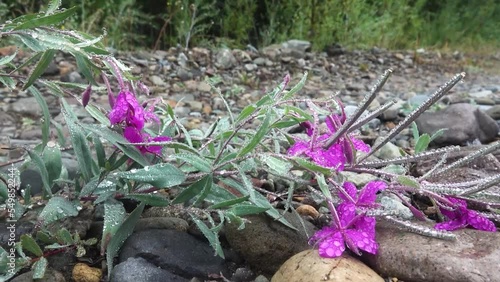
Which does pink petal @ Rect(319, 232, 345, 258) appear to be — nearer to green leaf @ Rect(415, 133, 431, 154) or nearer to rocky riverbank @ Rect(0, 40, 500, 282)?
rocky riverbank @ Rect(0, 40, 500, 282)

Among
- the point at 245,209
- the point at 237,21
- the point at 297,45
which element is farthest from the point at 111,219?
the point at 237,21

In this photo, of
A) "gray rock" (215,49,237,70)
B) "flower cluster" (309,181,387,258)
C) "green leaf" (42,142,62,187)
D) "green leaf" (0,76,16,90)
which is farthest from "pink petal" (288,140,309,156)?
"gray rock" (215,49,237,70)

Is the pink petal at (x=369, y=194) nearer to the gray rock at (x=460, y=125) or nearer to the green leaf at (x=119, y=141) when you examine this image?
the green leaf at (x=119, y=141)

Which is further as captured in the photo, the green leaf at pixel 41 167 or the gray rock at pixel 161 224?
the gray rock at pixel 161 224

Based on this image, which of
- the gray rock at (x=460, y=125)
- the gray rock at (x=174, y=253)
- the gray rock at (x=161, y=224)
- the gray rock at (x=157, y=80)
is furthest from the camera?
the gray rock at (x=157, y=80)

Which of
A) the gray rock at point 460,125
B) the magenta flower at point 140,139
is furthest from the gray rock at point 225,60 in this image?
the magenta flower at point 140,139

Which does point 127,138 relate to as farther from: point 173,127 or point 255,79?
point 255,79
